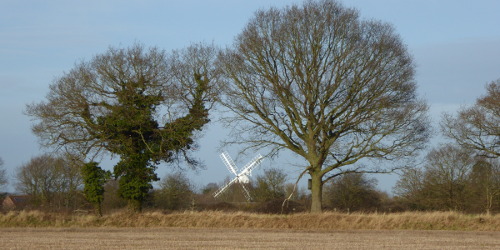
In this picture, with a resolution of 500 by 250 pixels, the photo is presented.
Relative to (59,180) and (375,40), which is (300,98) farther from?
(59,180)

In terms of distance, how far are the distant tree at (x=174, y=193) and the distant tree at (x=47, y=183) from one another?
27.1 feet

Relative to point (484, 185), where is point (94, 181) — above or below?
below

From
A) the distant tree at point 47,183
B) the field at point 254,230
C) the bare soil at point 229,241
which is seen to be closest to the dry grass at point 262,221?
the field at point 254,230

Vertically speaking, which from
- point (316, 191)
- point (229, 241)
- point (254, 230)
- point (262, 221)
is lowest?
point (229, 241)

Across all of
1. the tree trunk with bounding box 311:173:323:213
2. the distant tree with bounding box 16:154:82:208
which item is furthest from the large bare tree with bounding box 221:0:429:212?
the distant tree with bounding box 16:154:82:208

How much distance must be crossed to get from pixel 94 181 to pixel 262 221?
475 inches

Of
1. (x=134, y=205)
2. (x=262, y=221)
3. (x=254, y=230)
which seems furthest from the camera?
(x=134, y=205)

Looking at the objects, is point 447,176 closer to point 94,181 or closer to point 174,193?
point 174,193

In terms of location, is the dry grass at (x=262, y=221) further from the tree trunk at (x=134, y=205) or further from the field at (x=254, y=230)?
the tree trunk at (x=134, y=205)

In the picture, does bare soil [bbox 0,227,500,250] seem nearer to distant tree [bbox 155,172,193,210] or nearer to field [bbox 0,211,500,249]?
field [bbox 0,211,500,249]

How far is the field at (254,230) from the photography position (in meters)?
19.7

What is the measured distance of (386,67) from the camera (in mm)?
33562

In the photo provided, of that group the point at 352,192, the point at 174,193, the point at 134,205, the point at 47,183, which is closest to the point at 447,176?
the point at 352,192

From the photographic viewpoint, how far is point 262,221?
2859 cm
